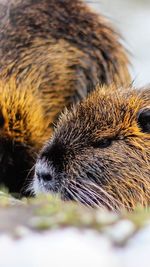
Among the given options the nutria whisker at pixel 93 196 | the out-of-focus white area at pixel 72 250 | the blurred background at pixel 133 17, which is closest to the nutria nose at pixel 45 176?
the nutria whisker at pixel 93 196

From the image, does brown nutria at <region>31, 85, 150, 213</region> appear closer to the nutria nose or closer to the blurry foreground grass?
the nutria nose

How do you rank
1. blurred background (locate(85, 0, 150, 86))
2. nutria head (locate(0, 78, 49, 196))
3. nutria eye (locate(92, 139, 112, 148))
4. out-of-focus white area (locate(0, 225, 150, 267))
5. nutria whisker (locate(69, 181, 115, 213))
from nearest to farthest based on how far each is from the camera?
1. out-of-focus white area (locate(0, 225, 150, 267))
2. nutria whisker (locate(69, 181, 115, 213))
3. nutria eye (locate(92, 139, 112, 148))
4. nutria head (locate(0, 78, 49, 196))
5. blurred background (locate(85, 0, 150, 86))

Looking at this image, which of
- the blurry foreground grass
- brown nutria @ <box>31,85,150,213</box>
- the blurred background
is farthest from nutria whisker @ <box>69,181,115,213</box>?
the blurred background

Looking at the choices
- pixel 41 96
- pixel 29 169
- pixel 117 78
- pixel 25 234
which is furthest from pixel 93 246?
pixel 117 78

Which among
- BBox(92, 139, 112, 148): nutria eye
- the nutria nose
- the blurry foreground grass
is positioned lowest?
the nutria nose

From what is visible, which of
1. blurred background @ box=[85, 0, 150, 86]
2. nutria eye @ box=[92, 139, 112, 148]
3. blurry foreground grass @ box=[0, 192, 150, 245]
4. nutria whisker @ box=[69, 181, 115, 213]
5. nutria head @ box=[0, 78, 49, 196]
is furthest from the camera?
blurred background @ box=[85, 0, 150, 86]

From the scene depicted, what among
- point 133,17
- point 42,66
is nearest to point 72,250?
point 42,66

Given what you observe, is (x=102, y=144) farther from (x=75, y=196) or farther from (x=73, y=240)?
(x=73, y=240)

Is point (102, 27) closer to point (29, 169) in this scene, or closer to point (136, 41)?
point (29, 169)

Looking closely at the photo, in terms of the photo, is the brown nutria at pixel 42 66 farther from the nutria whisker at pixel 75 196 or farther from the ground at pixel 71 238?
the ground at pixel 71 238
